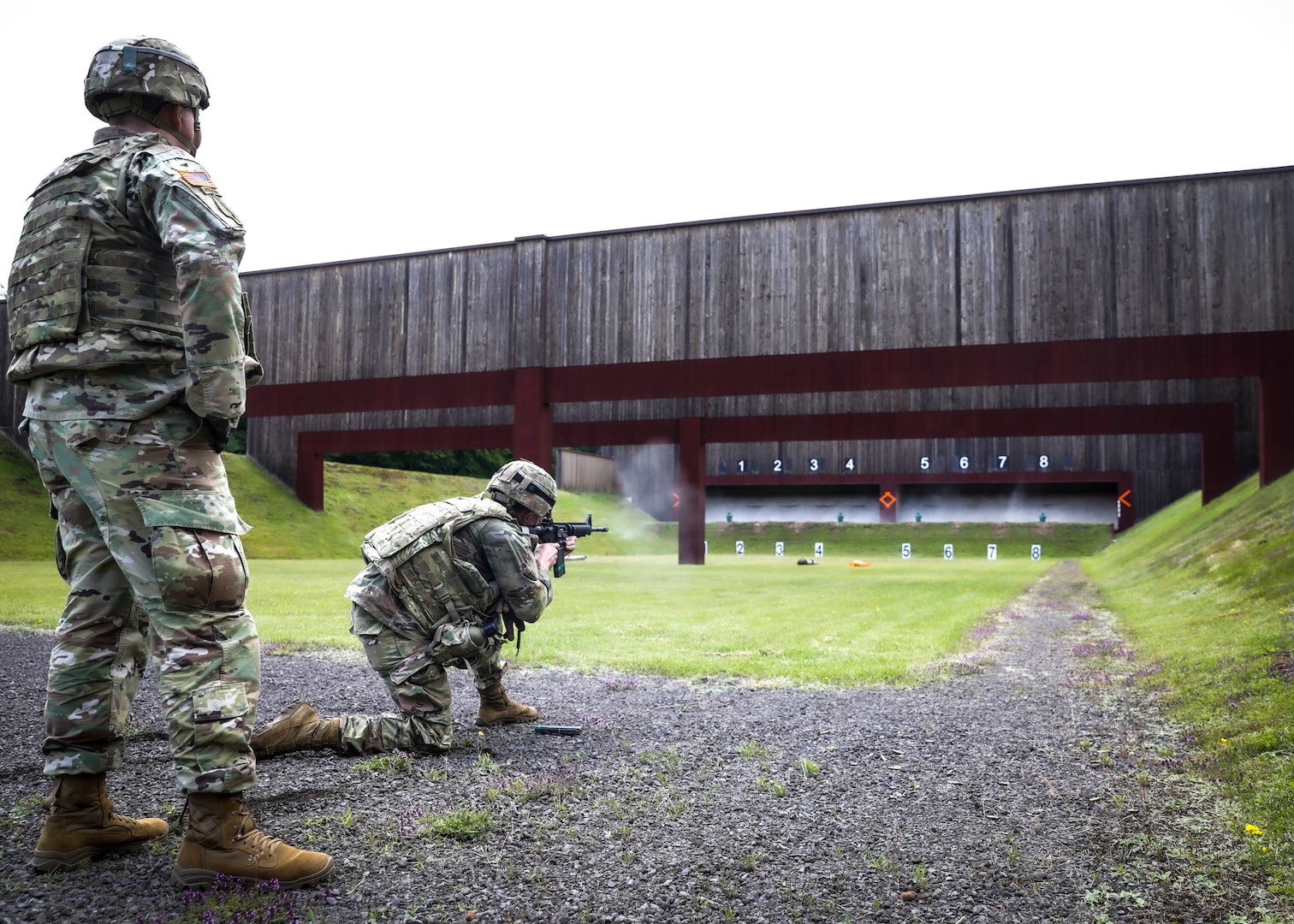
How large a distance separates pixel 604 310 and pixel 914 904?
64.9ft

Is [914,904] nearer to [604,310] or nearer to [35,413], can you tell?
[35,413]

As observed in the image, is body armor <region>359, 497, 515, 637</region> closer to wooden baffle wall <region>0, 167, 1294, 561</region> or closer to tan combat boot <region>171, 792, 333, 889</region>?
tan combat boot <region>171, 792, 333, 889</region>

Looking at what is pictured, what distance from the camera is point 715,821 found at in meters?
3.77

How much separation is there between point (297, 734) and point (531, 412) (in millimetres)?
17705

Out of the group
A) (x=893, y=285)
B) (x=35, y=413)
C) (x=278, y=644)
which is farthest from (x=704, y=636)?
(x=893, y=285)

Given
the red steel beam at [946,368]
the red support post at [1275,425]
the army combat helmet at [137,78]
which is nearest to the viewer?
the army combat helmet at [137,78]

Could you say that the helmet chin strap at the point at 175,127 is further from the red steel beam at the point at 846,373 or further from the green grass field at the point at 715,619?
the red steel beam at the point at 846,373

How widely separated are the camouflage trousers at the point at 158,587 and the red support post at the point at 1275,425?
71.9ft

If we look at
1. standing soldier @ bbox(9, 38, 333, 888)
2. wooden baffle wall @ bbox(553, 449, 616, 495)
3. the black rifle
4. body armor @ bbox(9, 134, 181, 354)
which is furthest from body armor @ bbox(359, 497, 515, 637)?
wooden baffle wall @ bbox(553, 449, 616, 495)

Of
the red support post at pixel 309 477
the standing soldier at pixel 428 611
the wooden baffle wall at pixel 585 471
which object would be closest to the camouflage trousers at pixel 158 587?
the standing soldier at pixel 428 611

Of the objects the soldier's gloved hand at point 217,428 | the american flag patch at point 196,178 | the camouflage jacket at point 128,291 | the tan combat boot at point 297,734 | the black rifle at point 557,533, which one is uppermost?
the american flag patch at point 196,178

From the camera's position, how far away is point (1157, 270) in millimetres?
18469

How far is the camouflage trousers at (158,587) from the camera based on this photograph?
2.96 m

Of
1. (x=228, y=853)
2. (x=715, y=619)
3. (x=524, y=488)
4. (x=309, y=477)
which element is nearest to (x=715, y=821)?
(x=228, y=853)
